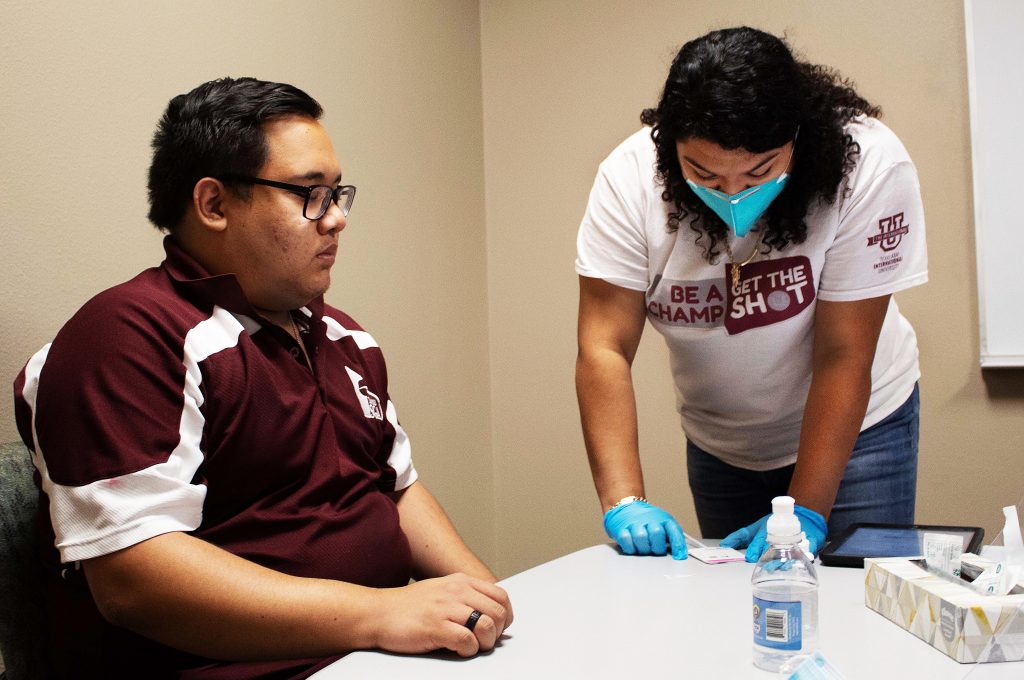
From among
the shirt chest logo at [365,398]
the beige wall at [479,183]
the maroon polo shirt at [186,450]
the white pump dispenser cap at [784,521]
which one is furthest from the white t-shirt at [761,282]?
the beige wall at [479,183]

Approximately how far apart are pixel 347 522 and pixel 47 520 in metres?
0.39

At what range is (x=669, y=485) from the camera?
2.94 metres

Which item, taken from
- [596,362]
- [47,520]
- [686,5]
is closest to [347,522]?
[47,520]

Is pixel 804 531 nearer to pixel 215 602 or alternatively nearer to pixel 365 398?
pixel 365 398

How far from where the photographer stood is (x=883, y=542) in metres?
1.29

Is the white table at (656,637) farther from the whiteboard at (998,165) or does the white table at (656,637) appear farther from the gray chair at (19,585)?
the whiteboard at (998,165)

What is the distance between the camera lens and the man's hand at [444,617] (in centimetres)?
95

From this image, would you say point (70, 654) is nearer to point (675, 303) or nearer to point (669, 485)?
point (675, 303)

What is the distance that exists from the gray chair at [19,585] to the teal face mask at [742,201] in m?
1.09

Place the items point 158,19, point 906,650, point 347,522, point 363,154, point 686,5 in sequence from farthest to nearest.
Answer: point 686,5, point 363,154, point 158,19, point 347,522, point 906,650

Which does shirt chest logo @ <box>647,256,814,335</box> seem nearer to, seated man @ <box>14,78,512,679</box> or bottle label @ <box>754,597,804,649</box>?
seated man @ <box>14,78,512,679</box>

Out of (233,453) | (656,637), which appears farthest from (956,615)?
(233,453)

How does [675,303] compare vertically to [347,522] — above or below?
above

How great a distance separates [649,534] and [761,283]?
485 mm
